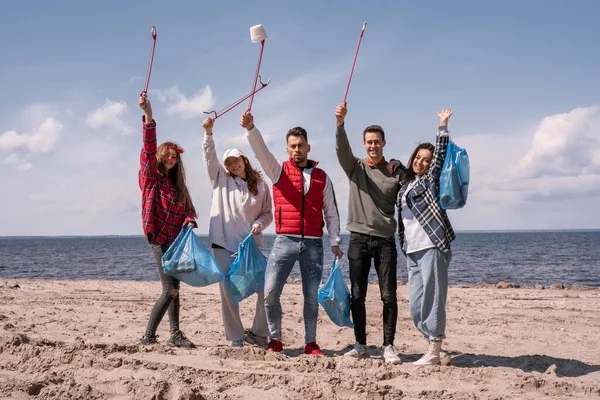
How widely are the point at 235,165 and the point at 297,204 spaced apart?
72cm

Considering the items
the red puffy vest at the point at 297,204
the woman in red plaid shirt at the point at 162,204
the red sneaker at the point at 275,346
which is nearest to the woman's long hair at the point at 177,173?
the woman in red plaid shirt at the point at 162,204

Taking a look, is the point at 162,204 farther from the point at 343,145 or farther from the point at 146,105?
the point at 343,145

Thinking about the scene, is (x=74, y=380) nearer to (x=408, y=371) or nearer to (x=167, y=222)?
(x=167, y=222)

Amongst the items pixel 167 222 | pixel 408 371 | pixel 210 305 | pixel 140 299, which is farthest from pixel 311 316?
pixel 140 299

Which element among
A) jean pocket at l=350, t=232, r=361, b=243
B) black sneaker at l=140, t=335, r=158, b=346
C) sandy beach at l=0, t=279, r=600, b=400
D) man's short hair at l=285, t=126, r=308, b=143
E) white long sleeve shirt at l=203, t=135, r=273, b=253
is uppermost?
man's short hair at l=285, t=126, r=308, b=143

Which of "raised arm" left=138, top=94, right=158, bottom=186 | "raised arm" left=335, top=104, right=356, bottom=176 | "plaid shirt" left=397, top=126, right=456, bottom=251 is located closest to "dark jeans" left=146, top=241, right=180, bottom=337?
"raised arm" left=138, top=94, right=158, bottom=186

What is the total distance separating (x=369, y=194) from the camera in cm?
450

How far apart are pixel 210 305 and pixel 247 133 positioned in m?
3.94

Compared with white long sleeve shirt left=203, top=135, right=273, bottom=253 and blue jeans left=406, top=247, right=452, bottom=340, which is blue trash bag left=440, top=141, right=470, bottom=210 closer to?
blue jeans left=406, top=247, right=452, bottom=340

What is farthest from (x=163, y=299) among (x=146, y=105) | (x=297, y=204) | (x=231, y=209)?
(x=146, y=105)

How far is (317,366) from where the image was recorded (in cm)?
402

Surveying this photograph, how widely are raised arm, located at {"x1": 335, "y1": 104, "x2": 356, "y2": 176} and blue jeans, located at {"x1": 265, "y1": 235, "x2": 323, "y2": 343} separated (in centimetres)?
72

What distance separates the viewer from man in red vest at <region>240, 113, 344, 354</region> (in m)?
4.44

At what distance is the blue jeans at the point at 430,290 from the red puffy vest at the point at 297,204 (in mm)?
A: 910
